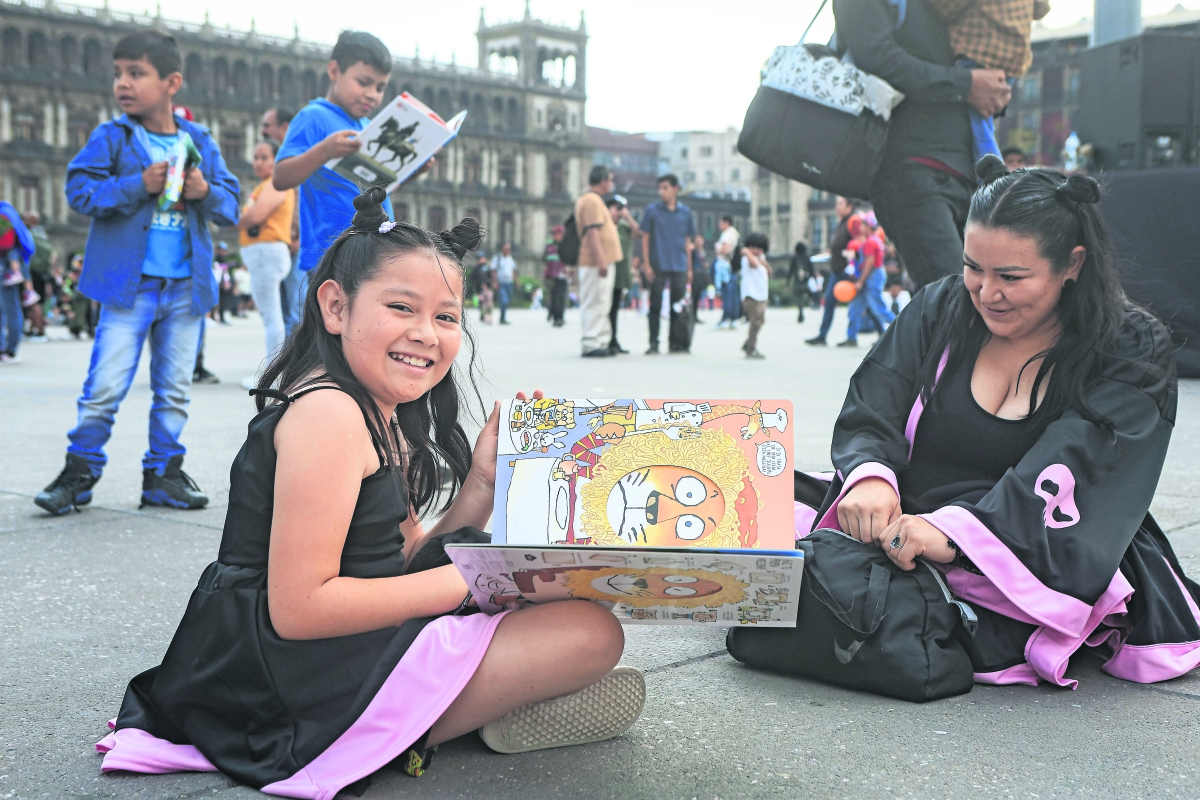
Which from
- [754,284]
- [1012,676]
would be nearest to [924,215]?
[1012,676]

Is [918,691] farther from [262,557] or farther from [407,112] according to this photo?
[407,112]

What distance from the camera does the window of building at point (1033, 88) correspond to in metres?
59.8

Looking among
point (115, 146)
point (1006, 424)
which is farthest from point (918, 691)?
point (115, 146)

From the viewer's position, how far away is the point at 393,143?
389 centimetres

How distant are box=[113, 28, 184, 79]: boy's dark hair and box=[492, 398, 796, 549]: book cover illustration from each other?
7.53 feet

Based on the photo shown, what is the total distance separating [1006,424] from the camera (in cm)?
222

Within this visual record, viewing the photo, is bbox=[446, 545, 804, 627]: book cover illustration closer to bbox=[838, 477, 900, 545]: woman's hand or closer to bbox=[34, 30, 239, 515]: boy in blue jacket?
bbox=[838, 477, 900, 545]: woman's hand

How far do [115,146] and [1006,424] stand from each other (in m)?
2.83

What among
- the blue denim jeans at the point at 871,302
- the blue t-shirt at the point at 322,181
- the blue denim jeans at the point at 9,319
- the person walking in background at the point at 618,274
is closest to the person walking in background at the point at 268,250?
the blue t-shirt at the point at 322,181

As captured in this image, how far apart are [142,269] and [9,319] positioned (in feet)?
23.5

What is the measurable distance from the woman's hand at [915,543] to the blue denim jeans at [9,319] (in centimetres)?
942

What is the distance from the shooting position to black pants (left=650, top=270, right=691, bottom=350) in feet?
34.1

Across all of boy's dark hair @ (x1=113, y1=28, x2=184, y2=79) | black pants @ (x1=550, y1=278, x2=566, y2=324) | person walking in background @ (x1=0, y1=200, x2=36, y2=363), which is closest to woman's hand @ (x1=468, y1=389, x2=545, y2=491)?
boy's dark hair @ (x1=113, y1=28, x2=184, y2=79)

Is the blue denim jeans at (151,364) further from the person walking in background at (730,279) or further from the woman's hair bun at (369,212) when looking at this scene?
the person walking in background at (730,279)
